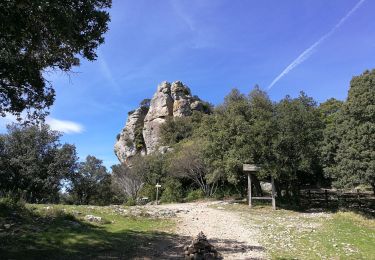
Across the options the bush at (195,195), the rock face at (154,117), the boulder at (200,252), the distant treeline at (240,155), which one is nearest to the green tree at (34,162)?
the distant treeline at (240,155)

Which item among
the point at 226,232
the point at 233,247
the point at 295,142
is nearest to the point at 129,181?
the point at 295,142

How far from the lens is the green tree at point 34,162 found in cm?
3356

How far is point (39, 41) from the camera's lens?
10.0m

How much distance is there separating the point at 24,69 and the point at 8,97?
Result: 1875 mm

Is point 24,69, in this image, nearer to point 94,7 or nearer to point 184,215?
point 94,7

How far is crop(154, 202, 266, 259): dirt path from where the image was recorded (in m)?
11.2

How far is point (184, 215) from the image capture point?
20.4m

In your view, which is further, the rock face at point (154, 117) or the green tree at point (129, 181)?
the rock face at point (154, 117)

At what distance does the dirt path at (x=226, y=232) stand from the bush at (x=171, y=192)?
13.1 meters

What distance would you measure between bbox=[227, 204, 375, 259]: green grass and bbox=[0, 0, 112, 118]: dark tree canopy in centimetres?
887

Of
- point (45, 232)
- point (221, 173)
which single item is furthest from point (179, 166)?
point (45, 232)

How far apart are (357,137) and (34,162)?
2906cm

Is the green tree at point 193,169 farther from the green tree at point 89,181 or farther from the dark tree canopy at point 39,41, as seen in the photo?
the dark tree canopy at point 39,41

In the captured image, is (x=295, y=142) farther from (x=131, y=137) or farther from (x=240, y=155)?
(x=131, y=137)
